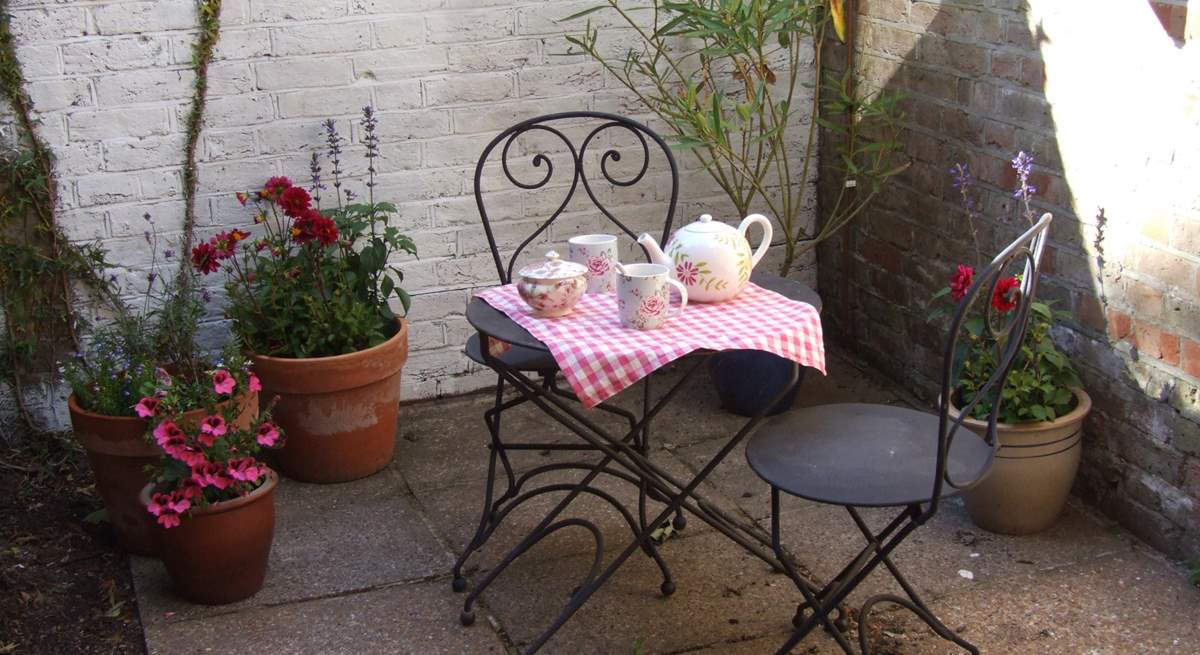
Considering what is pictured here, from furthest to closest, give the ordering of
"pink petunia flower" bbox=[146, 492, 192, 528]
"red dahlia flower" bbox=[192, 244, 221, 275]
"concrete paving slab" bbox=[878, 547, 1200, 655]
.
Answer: "red dahlia flower" bbox=[192, 244, 221, 275] < "pink petunia flower" bbox=[146, 492, 192, 528] < "concrete paving slab" bbox=[878, 547, 1200, 655]

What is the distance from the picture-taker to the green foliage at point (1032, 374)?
3332 millimetres

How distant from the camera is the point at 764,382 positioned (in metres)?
4.12

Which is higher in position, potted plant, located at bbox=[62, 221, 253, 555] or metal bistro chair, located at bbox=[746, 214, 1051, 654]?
metal bistro chair, located at bbox=[746, 214, 1051, 654]

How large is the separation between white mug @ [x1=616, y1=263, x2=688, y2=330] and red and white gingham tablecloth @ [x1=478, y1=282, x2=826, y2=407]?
0.02 meters

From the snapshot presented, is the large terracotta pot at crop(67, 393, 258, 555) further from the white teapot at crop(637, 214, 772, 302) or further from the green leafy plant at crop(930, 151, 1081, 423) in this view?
the green leafy plant at crop(930, 151, 1081, 423)

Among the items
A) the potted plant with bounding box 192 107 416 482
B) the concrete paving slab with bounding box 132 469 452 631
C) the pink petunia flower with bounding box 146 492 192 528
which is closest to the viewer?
the pink petunia flower with bounding box 146 492 192 528

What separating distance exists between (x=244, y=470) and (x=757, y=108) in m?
1.83

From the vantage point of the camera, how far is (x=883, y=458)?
2627 millimetres

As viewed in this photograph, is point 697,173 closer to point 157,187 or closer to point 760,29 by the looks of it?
point 760,29

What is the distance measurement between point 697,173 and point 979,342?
1.32m

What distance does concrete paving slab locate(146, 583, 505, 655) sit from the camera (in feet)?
9.86

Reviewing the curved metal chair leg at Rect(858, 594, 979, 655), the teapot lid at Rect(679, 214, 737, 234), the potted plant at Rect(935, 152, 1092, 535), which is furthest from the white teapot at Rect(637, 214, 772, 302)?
the potted plant at Rect(935, 152, 1092, 535)

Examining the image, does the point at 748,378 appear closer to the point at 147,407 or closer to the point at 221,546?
the point at 221,546

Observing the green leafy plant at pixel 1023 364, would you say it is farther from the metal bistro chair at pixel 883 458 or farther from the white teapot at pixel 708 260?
the white teapot at pixel 708 260
